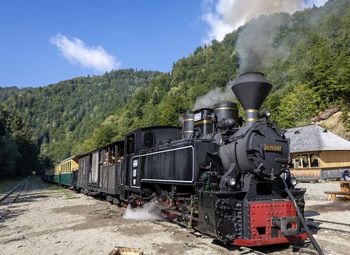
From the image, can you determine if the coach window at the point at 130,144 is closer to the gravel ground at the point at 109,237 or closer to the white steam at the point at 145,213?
the white steam at the point at 145,213

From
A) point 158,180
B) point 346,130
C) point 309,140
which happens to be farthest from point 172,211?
point 346,130

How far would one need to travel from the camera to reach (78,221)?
12.2 metres

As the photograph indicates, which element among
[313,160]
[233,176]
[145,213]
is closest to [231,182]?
[233,176]

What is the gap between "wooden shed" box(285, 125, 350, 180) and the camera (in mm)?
30859

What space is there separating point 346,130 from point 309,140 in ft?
39.0

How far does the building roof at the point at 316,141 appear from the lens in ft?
102

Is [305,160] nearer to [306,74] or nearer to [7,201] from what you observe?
[7,201]

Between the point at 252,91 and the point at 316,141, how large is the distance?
25.1 meters

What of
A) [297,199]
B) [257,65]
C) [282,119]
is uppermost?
[282,119]

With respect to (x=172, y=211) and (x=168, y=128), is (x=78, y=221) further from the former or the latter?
(x=168, y=128)

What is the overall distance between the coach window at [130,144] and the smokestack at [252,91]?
6.08 metres

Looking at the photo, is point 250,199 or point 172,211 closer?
point 250,199

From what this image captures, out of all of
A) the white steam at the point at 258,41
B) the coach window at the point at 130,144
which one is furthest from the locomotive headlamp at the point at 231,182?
the white steam at the point at 258,41

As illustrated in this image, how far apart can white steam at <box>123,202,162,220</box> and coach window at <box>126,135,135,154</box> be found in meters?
2.29
